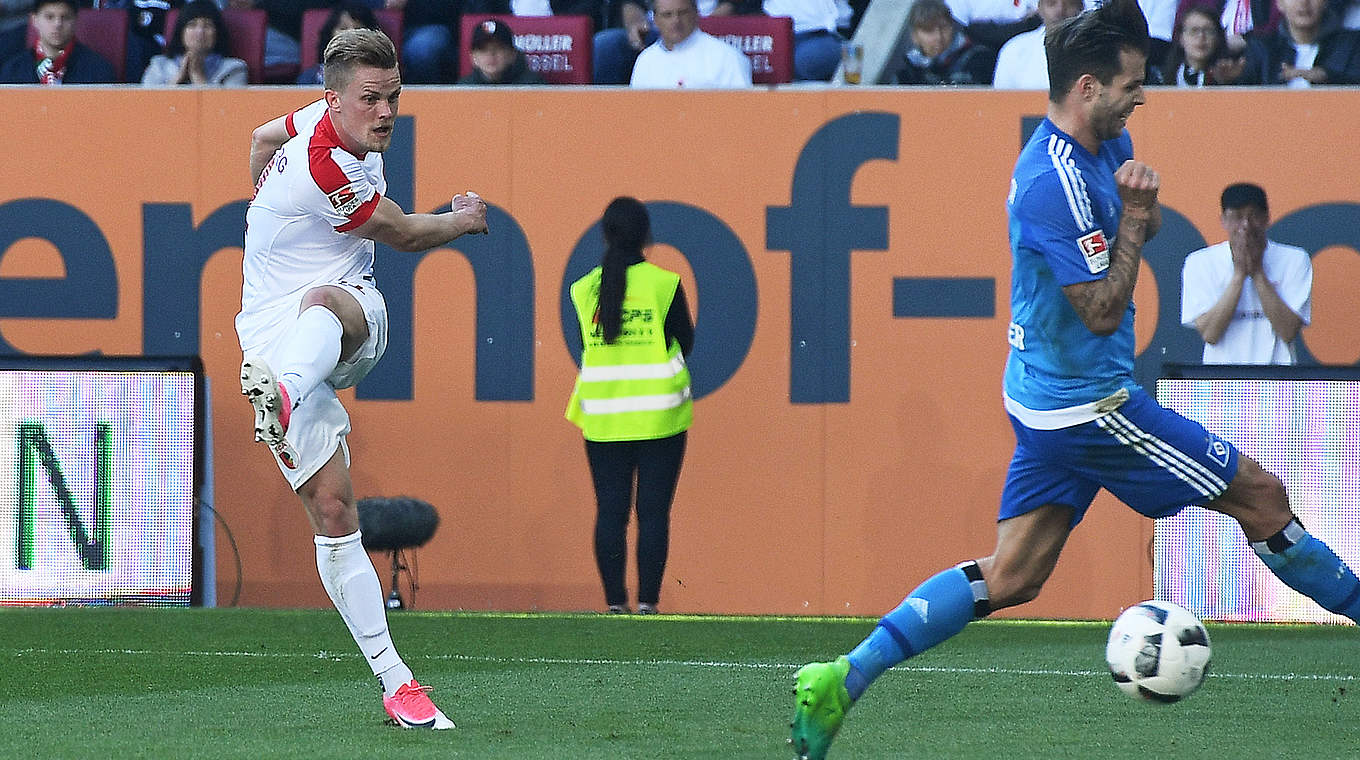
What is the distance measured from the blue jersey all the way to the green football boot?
964mm

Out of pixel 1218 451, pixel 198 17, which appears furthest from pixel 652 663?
pixel 198 17

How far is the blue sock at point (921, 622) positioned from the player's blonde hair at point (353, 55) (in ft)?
7.38

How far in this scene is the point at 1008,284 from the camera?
11312mm

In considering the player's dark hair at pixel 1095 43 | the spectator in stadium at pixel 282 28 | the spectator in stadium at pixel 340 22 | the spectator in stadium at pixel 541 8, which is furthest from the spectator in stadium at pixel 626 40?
the player's dark hair at pixel 1095 43

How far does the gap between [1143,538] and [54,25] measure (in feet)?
23.5

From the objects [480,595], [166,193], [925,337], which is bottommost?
[480,595]

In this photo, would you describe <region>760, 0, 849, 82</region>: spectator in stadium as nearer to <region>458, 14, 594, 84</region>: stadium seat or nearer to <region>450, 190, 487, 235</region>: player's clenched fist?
<region>458, 14, 594, 84</region>: stadium seat

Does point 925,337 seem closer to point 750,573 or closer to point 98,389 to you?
point 750,573

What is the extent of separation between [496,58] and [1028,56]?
3.14 meters

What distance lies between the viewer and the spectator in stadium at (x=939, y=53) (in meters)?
12.2

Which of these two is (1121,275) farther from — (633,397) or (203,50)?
(203,50)

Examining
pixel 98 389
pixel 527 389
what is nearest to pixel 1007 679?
pixel 527 389

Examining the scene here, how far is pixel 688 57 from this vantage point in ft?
39.4

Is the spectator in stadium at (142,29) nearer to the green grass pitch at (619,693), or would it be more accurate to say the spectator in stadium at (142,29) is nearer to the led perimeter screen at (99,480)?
the led perimeter screen at (99,480)
